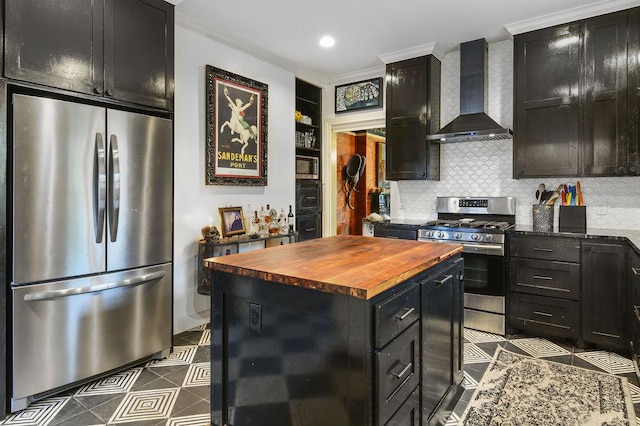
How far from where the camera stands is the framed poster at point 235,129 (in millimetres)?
3701

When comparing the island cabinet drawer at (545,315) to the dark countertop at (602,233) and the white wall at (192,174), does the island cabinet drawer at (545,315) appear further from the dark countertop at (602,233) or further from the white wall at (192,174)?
the white wall at (192,174)

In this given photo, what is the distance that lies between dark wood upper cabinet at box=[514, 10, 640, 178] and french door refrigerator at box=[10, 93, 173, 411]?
3189 millimetres

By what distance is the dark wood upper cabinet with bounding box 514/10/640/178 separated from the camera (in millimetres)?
3139

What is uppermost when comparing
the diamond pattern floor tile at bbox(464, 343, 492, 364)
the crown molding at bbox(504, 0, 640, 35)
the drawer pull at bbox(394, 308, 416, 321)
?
the crown molding at bbox(504, 0, 640, 35)

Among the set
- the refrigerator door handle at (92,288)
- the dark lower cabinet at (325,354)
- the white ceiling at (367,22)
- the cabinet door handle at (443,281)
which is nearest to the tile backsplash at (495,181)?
the white ceiling at (367,22)

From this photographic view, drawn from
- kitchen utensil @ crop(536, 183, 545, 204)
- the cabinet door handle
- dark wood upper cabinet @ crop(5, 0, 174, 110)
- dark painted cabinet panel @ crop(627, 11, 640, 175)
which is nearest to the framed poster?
dark wood upper cabinet @ crop(5, 0, 174, 110)

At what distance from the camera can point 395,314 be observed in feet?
5.08

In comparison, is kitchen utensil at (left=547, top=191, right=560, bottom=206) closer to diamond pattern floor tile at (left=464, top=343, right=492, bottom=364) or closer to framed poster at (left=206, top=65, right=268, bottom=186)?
diamond pattern floor tile at (left=464, top=343, right=492, bottom=364)

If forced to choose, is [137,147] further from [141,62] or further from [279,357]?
[279,357]

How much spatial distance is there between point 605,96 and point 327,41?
2.55 meters

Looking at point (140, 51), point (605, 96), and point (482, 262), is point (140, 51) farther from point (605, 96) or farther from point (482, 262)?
point (605, 96)

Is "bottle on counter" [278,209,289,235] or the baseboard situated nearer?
the baseboard

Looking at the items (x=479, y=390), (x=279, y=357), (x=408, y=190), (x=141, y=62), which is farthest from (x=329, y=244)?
(x=408, y=190)

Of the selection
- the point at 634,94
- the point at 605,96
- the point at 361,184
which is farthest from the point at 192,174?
the point at 361,184
